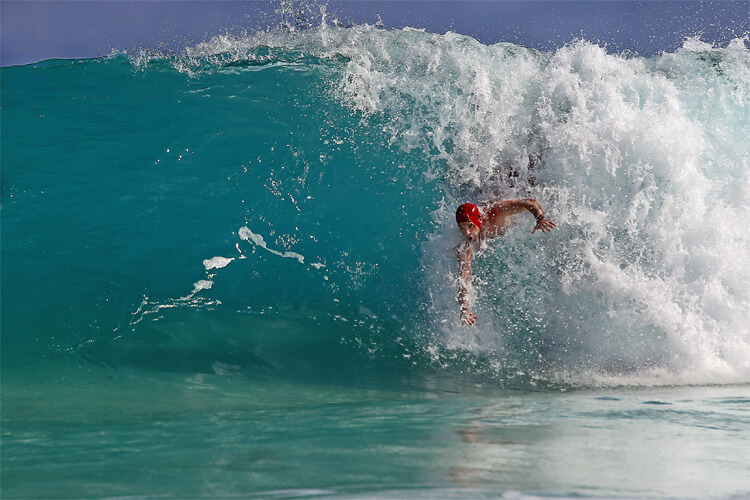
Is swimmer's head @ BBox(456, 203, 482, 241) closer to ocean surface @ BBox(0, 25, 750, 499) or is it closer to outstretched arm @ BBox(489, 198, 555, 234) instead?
outstretched arm @ BBox(489, 198, 555, 234)

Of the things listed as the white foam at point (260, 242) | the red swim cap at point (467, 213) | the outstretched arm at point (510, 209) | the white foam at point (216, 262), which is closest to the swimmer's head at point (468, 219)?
A: the red swim cap at point (467, 213)

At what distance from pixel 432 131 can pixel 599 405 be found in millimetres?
3847

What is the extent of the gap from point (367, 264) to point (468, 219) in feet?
4.58

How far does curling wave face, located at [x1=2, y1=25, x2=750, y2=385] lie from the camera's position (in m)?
5.26

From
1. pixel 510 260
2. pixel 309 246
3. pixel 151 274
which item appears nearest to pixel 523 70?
pixel 510 260

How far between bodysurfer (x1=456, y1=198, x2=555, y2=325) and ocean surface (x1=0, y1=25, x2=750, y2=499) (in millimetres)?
210

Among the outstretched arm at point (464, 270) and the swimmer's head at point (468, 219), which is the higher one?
the swimmer's head at point (468, 219)

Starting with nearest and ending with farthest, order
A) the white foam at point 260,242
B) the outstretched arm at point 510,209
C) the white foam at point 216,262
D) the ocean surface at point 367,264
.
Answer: the ocean surface at point 367,264 < the outstretched arm at point 510,209 < the white foam at point 216,262 < the white foam at point 260,242

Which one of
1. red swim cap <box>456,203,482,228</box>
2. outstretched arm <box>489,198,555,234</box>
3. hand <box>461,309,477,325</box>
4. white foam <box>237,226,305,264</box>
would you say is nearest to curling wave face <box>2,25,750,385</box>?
white foam <box>237,226,305,264</box>

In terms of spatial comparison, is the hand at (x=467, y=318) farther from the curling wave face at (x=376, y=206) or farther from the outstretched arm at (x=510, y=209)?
the outstretched arm at (x=510, y=209)

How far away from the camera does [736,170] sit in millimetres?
6746

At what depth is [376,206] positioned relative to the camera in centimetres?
662

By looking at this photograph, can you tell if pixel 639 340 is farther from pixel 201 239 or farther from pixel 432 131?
pixel 201 239

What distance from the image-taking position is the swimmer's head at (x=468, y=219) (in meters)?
5.23
